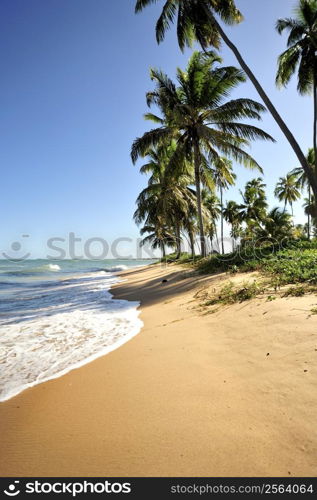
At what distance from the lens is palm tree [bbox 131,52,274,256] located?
12781mm

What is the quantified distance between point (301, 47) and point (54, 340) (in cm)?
1680

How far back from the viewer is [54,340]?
13.8 feet

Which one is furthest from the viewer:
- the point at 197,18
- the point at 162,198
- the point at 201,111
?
the point at 162,198

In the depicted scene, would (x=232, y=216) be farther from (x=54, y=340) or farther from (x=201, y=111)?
(x=54, y=340)

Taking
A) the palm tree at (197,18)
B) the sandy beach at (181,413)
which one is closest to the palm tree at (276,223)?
the palm tree at (197,18)

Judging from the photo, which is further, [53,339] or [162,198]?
[162,198]

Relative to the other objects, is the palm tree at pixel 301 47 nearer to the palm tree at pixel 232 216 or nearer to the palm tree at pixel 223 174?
the palm tree at pixel 223 174

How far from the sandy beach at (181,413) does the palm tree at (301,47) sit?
13510 millimetres

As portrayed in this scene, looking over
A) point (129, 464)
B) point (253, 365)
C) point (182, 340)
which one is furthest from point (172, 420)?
point (182, 340)

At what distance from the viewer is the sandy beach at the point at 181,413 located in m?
1.50

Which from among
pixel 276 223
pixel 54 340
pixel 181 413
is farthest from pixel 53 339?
pixel 276 223

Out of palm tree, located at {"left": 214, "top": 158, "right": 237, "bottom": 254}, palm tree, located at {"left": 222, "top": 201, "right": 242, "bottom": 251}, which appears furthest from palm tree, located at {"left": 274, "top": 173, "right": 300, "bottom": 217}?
palm tree, located at {"left": 214, "top": 158, "right": 237, "bottom": 254}

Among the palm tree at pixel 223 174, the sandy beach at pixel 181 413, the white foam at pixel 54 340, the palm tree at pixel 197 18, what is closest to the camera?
the sandy beach at pixel 181 413

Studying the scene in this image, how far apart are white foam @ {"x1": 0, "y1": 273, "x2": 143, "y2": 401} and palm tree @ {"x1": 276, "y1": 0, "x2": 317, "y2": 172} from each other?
13.2 m
